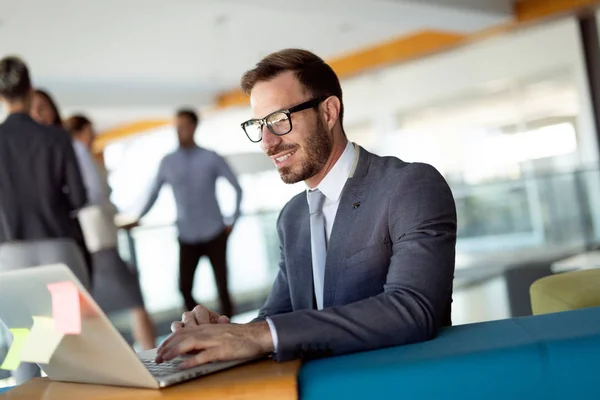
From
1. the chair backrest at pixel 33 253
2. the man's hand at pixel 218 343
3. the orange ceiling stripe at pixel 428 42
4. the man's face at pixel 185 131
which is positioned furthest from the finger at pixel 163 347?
the orange ceiling stripe at pixel 428 42

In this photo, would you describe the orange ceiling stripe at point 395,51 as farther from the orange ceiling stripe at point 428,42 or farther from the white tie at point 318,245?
the white tie at point 318,245

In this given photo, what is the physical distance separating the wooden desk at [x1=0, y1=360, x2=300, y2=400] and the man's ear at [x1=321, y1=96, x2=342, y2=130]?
27.7 inches

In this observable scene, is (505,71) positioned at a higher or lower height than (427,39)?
lower

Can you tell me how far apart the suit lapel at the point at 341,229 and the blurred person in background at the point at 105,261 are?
2.72m

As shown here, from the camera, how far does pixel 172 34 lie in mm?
9047

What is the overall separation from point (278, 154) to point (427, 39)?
9.01 m

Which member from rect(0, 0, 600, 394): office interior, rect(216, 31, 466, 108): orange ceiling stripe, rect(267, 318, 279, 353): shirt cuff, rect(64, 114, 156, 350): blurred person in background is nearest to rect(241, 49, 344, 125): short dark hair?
rect(267, 318, 279, 353): shirt cuff

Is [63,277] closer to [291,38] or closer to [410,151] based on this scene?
[291,38]

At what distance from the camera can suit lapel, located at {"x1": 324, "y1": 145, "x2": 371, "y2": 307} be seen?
1590 mm

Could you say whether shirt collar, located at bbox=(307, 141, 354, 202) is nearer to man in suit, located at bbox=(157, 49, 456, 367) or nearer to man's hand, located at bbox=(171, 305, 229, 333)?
man in suit, located at bbox=(157, 49, 456, 367)

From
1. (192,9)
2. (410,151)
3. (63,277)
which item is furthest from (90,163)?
(410,151)

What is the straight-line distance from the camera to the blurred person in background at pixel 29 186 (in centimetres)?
308

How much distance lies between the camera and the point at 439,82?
10477 mm

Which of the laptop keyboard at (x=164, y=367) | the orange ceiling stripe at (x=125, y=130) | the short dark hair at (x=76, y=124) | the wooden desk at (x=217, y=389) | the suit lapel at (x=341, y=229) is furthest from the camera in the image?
the orange ceiling stripe at (x=125, y=130)
